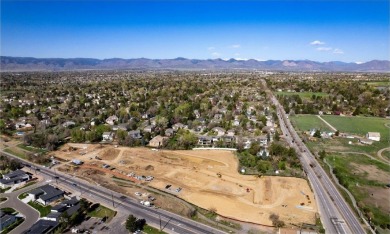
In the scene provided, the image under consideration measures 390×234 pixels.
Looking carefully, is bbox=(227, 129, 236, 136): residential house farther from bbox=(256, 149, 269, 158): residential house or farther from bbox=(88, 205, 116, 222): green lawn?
bbox=(88, 205, 116, 222): green lawn

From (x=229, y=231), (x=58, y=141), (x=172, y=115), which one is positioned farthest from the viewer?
(x=172, y=115)

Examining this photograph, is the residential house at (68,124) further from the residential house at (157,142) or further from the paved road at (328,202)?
the paved road at (328,202)

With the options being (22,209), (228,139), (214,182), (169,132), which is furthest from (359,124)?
(22,209)

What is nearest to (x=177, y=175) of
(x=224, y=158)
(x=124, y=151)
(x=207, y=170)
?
(x=207, y=170)

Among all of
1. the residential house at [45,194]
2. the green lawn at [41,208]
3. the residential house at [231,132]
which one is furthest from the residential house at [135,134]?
the green lawn at [41,208]

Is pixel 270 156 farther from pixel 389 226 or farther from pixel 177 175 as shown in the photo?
pixel 389 226

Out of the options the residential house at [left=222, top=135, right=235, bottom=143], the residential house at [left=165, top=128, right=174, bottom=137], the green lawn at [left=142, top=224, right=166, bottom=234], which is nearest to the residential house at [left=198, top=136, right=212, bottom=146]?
the residential house at [left=222, top=135, right=235, bottom=143]

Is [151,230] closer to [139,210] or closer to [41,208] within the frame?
[139,210]
